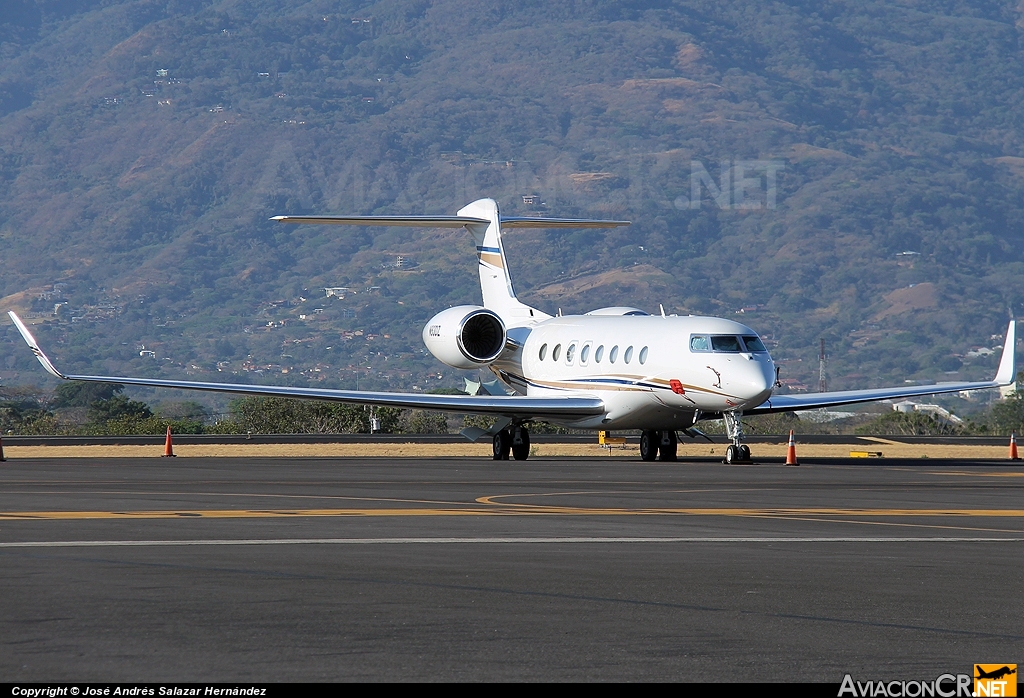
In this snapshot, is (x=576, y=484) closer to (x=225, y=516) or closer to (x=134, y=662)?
(x=225, y=516)

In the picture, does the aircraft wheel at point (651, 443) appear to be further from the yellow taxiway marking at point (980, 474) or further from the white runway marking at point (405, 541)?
the white runway marking at point (405, 541)

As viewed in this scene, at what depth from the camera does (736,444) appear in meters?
30.4

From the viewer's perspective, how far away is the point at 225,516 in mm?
16297

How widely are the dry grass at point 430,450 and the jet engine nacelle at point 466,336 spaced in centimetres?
281

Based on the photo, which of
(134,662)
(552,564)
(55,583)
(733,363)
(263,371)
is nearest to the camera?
(134,662)

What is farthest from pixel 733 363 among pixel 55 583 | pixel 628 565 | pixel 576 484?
pixel 55 583

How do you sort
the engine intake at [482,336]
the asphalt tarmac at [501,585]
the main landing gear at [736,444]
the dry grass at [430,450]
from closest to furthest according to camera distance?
the asphalt tarmac at [501,585] → the main landing gear at [736,444] → the engine intake at [482,336] → the dry grass at [430,450]

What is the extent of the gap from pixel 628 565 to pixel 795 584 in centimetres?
149

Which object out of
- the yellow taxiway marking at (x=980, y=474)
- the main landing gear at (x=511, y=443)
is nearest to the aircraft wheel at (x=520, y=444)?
the main landing gear at (x=511, y=443)

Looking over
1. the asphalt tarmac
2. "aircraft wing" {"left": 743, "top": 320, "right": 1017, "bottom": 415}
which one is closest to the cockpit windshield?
"aircraft wing" {"left": 743, "top": 320, "right": 1017, "bottom": 415}

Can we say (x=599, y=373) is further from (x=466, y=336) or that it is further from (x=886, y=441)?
(x=886, y=441)

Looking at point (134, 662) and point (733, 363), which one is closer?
point (134, 662)

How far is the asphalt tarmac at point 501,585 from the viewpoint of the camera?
8047 mm

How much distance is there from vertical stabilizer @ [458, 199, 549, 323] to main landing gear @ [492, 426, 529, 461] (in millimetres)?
4892
